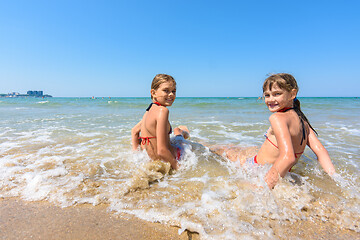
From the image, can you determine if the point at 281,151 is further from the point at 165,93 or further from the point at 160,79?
the point at 160,79

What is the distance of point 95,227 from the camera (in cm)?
157

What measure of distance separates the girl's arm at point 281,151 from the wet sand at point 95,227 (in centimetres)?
45

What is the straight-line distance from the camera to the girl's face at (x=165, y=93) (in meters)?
2.67

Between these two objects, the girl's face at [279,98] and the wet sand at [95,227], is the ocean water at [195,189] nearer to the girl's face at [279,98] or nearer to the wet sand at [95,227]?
the wet sand at [95,227]

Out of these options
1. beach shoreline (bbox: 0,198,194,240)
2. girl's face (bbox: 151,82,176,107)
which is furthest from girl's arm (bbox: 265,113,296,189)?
girl's face (bbox: 151,82,176,107)

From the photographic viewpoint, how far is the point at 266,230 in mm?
1515

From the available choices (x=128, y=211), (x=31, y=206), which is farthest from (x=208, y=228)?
(x=31, y=206)

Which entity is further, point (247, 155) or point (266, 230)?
point (247, 155)

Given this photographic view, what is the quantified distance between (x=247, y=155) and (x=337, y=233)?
1.54m

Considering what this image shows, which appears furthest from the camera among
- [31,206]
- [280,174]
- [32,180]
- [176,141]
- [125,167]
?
[176,141]

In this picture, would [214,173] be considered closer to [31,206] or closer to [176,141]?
[176,141]

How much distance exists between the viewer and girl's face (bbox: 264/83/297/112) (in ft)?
6.75

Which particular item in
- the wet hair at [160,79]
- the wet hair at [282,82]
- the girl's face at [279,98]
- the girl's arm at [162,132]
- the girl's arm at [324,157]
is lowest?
the girl's arm at [324,157]

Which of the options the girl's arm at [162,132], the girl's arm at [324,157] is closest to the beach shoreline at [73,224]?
the girl's arm at [162,132]
